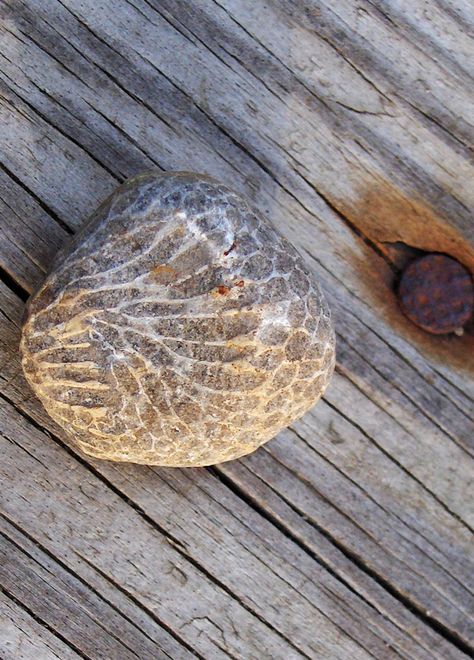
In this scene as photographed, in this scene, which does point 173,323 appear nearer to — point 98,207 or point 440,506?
point 98,207

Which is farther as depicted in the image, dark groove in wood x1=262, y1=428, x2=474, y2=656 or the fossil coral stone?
dark groove in wood x1=262, y1=428, x2=474, y2=656

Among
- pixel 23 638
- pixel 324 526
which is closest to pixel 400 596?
pixel 324 526

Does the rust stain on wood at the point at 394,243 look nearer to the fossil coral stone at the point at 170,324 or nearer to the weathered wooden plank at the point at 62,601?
the fossil coral stone at the point at 170,324

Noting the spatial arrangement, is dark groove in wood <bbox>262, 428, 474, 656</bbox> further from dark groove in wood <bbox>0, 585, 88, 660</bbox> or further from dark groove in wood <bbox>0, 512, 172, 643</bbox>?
dark groove in wood <bbox>0, 585, 88, 660</bbox>

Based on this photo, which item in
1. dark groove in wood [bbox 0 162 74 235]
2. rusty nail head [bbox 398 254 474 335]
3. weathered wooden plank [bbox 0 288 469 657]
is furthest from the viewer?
rusty nail head [bbox 398 254 474 335]

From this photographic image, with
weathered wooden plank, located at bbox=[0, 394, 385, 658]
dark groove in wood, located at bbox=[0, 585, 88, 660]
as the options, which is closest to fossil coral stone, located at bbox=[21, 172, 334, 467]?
weathered wooden plank, located at bbox=[0, 394, 385, 658]

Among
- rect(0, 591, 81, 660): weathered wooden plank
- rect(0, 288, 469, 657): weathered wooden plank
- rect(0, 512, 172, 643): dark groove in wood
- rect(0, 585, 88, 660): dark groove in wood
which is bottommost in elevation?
rect(0, 591, 81, 660): weathered wooden plank

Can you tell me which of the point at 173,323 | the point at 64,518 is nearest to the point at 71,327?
the point at 173,323
